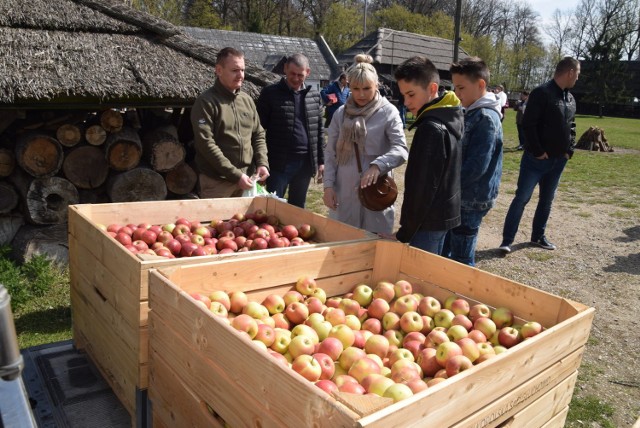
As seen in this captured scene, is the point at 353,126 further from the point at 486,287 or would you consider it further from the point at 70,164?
the point at 70,164

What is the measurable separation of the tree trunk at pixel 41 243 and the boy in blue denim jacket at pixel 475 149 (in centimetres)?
385

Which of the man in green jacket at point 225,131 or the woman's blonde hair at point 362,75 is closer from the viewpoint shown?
the woman's blonde hair at point 362,75

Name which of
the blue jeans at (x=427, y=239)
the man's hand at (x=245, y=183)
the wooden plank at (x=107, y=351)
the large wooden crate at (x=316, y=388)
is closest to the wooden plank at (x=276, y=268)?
the large wooden crate at (x=316, y=388)

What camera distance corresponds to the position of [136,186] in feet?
18.6

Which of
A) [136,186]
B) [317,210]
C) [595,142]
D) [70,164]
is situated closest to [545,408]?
[136,186]

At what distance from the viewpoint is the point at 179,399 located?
231 cm

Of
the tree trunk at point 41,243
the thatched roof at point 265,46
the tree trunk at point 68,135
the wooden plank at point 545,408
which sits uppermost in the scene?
the thatched roof at point 265,46

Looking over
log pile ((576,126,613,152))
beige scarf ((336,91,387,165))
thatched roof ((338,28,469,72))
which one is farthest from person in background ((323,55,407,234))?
thatched roof ((338,28,469,72))

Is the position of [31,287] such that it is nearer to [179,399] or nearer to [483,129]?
[179,399]

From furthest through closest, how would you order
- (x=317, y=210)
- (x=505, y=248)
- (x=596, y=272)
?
(x=317, y=210)
(x=505, y=248)
(x=596, y=272)

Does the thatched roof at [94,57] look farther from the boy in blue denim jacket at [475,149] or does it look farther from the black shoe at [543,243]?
the black shoe at [543,243]

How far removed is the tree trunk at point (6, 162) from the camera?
5.08 m

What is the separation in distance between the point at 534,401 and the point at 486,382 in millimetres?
507

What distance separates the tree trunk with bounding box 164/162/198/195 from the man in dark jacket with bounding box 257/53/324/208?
3.62ft
